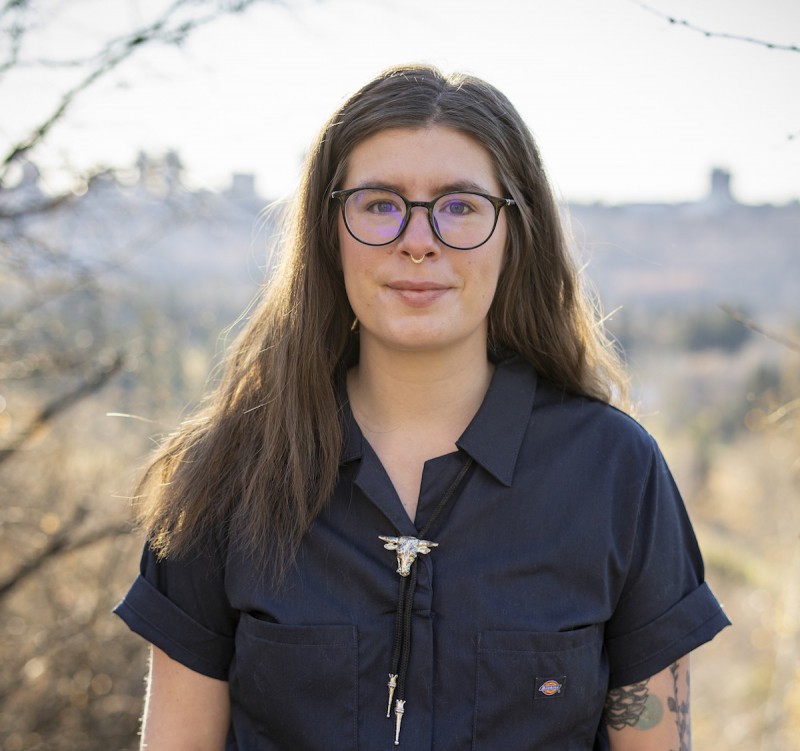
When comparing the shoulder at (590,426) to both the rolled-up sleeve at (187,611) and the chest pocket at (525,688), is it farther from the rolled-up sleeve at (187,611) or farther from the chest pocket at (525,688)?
the rolled-up sleeve at (187,611)

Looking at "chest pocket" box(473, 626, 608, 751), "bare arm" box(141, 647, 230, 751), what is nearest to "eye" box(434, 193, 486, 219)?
"chest pocket" box(473, 626, 608, 751)

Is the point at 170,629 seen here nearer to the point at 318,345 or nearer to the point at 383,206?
the point at 318,345

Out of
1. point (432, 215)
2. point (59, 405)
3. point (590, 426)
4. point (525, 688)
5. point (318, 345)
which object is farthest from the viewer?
point (59, 405)

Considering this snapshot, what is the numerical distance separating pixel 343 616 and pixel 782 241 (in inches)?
1248

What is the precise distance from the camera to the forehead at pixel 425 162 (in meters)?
1.73

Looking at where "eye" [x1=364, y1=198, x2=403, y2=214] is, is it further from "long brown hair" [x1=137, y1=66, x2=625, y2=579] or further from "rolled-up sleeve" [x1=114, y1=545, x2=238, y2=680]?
"rolled-up sleeve" [x1=114, y1=545, x2=238, y2=680]

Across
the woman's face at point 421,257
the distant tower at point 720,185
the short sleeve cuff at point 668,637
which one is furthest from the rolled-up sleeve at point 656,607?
the distant tower at point 720,185

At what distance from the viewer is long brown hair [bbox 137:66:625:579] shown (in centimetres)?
177

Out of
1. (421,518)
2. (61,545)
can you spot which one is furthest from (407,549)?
(61,545)

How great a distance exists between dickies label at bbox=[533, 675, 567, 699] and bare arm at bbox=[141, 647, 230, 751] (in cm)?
67

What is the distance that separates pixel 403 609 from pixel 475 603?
0.45 feet

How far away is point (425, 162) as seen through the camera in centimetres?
173

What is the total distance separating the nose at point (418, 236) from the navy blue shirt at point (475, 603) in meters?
0.38

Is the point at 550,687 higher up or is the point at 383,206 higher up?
the point at 383,206
